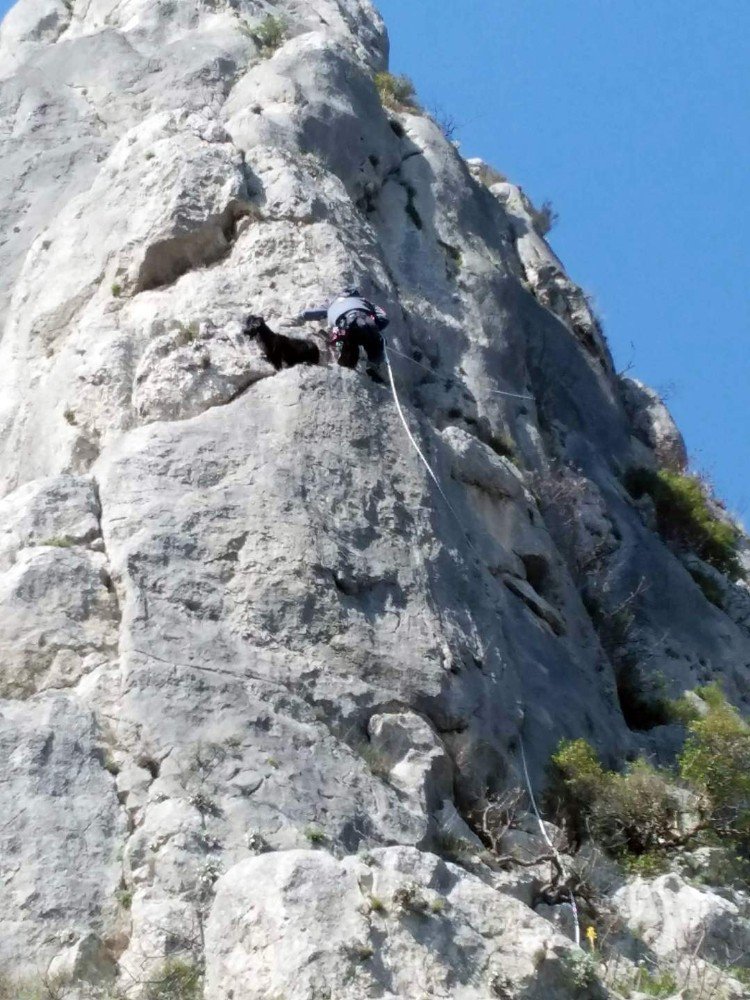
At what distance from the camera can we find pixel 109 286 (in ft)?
52.4

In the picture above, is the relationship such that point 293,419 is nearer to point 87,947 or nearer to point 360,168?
point 87,947

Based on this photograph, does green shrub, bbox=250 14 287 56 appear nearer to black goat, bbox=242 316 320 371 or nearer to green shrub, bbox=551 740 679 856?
black goat, bbox=242 316 320 371

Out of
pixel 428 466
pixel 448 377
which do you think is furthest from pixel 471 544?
pixel 448 377

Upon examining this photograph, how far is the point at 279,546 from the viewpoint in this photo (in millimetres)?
12156

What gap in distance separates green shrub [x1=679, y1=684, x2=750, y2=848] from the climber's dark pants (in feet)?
15.0

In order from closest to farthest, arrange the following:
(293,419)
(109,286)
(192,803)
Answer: (192,803) < (293,419) < (109,286)

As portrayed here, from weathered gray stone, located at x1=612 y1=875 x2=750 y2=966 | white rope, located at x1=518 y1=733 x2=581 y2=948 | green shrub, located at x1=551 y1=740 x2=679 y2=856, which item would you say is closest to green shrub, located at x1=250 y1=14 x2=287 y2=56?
white rope, located at x1=518 y1=733 x2=581 y2=948

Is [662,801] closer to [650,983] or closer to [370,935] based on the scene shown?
[650,983]

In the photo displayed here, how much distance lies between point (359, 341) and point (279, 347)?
75 centimetres

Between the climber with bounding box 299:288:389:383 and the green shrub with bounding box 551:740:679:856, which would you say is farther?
the climber with bounding box 299:288:389:383

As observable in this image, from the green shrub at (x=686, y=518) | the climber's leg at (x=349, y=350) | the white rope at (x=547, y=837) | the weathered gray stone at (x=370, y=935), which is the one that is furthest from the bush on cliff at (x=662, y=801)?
the green shrub at (x=686, y=518)

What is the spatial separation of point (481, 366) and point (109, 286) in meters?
4.42

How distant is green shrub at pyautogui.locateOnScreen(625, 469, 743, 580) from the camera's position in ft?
66.0

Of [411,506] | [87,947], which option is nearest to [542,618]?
[411,506]
